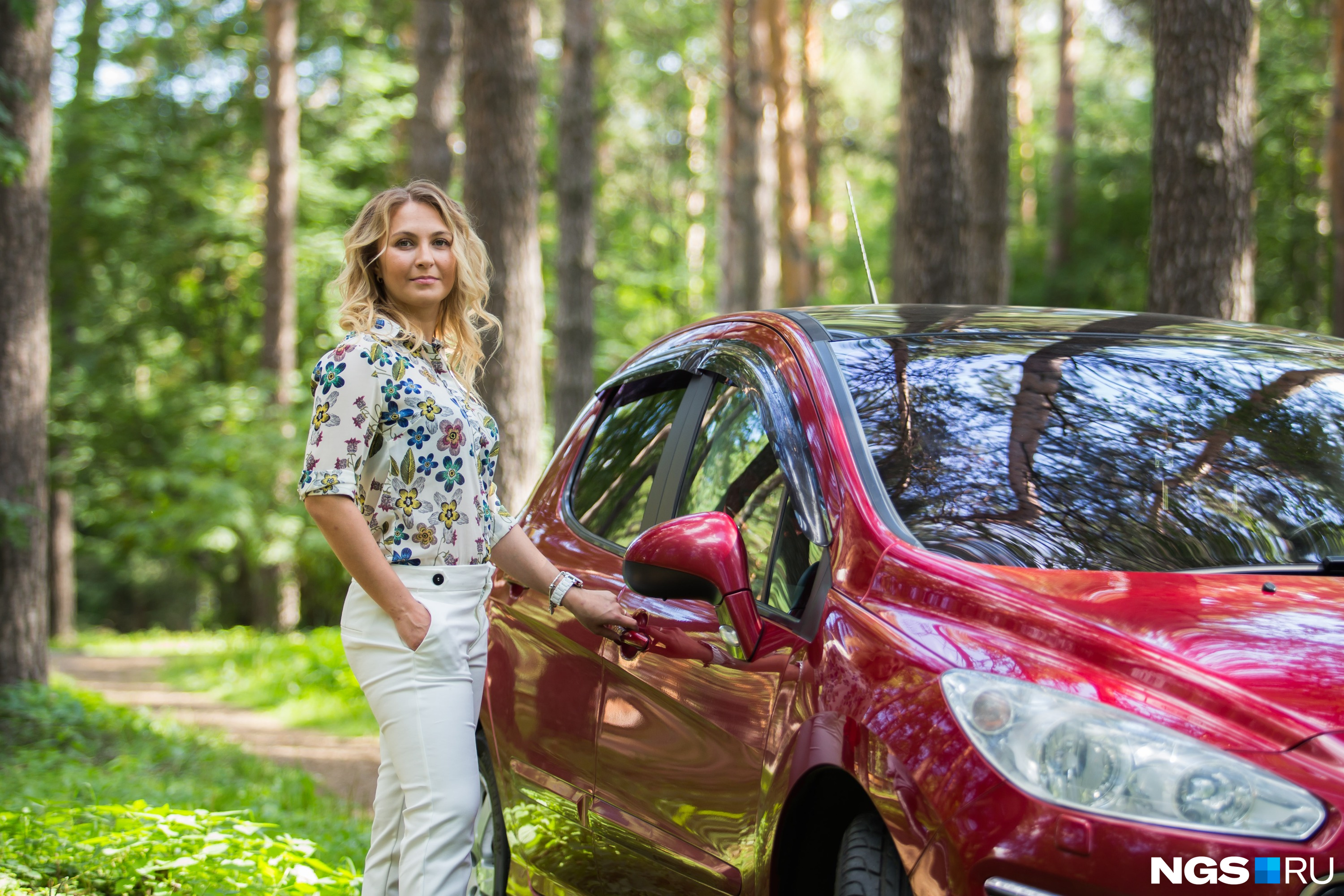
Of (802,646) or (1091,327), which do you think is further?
(1091,327)

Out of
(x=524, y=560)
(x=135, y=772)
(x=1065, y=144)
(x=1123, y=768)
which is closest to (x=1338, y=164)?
(x=1065, y=144)

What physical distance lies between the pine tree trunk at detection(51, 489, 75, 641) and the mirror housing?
73.5ft

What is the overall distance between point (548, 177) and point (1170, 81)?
1578cm

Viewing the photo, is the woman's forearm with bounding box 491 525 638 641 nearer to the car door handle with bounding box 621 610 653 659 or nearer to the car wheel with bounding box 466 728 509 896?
the car door handle with bounding box 621 610 653 659

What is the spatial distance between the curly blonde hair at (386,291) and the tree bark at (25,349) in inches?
281

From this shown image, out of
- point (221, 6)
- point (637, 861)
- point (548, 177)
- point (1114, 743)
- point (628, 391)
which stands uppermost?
point (221, 6)

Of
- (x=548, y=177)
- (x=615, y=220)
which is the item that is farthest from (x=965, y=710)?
(x=615, y=220)

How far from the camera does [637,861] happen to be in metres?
3.09

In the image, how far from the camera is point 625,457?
3803 millimetres

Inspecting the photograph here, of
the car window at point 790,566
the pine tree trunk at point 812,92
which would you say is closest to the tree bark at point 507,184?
the car window at point 790,566

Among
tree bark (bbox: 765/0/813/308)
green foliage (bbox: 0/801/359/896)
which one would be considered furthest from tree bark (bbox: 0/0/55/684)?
tree bark (bbox: 765/0/813/308)

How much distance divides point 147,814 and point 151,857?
0.78ft

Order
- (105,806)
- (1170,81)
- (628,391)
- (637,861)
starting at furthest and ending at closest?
1. (1170,81)
2. (105,806)
3. (628,391)
4. (637,861)

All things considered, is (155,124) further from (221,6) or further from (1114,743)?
(1114,743)
